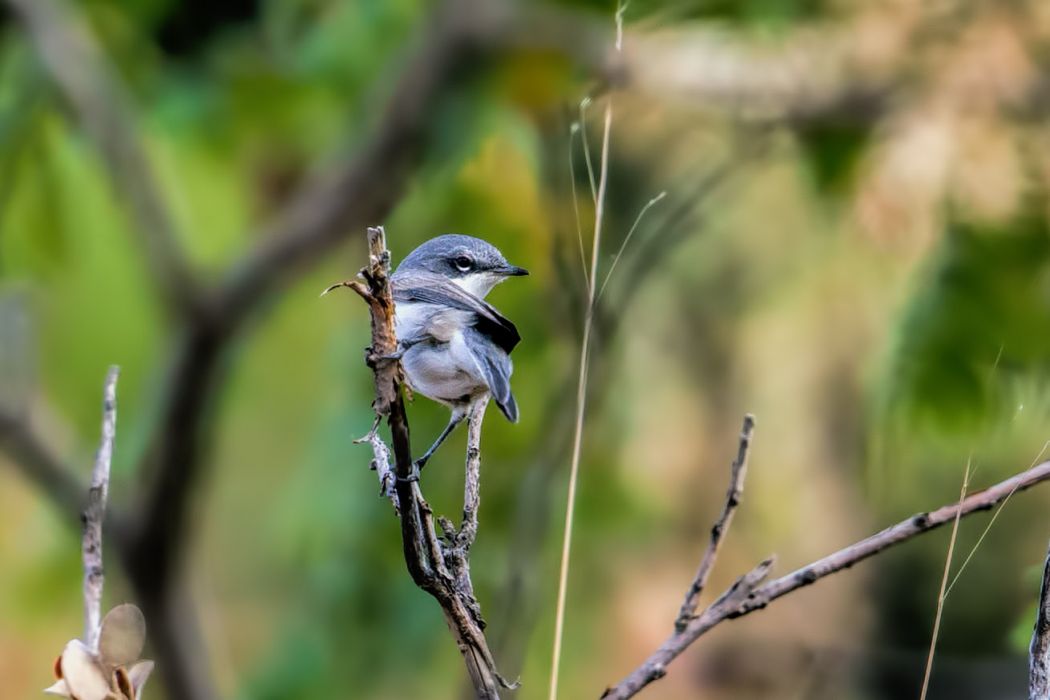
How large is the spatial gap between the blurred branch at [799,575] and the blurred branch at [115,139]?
2898 mm

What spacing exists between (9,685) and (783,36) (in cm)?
466

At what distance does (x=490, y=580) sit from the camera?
3152 mm

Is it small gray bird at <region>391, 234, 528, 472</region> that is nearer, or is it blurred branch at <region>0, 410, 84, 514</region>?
small gray bird at <region>391, 234, 528, 472</region>

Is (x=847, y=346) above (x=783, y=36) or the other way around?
above

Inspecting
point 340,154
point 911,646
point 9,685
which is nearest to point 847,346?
point 911,646

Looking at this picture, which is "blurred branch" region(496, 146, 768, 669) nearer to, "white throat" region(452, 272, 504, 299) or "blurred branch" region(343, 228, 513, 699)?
"white throat" region(452, 272, 504, 299)

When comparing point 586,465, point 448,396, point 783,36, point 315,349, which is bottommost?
point 448,396

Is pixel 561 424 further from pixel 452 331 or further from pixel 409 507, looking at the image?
pixel 409 507

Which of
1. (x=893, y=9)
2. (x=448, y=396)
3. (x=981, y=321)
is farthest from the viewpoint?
(x=893, y=9)

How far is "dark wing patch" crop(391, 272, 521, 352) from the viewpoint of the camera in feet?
2.99

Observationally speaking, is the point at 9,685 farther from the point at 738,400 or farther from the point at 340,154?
the point at 738,400

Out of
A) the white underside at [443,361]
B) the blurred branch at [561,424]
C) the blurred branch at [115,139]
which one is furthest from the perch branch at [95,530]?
the blurred branch at [115,139]

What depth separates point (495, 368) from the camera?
0.97 metres

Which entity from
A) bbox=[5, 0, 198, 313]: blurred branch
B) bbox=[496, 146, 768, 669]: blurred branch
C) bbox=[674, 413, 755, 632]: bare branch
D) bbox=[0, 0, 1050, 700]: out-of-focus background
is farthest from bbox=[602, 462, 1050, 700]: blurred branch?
bbox=[5, 0, 198, 313]: blurred branch
